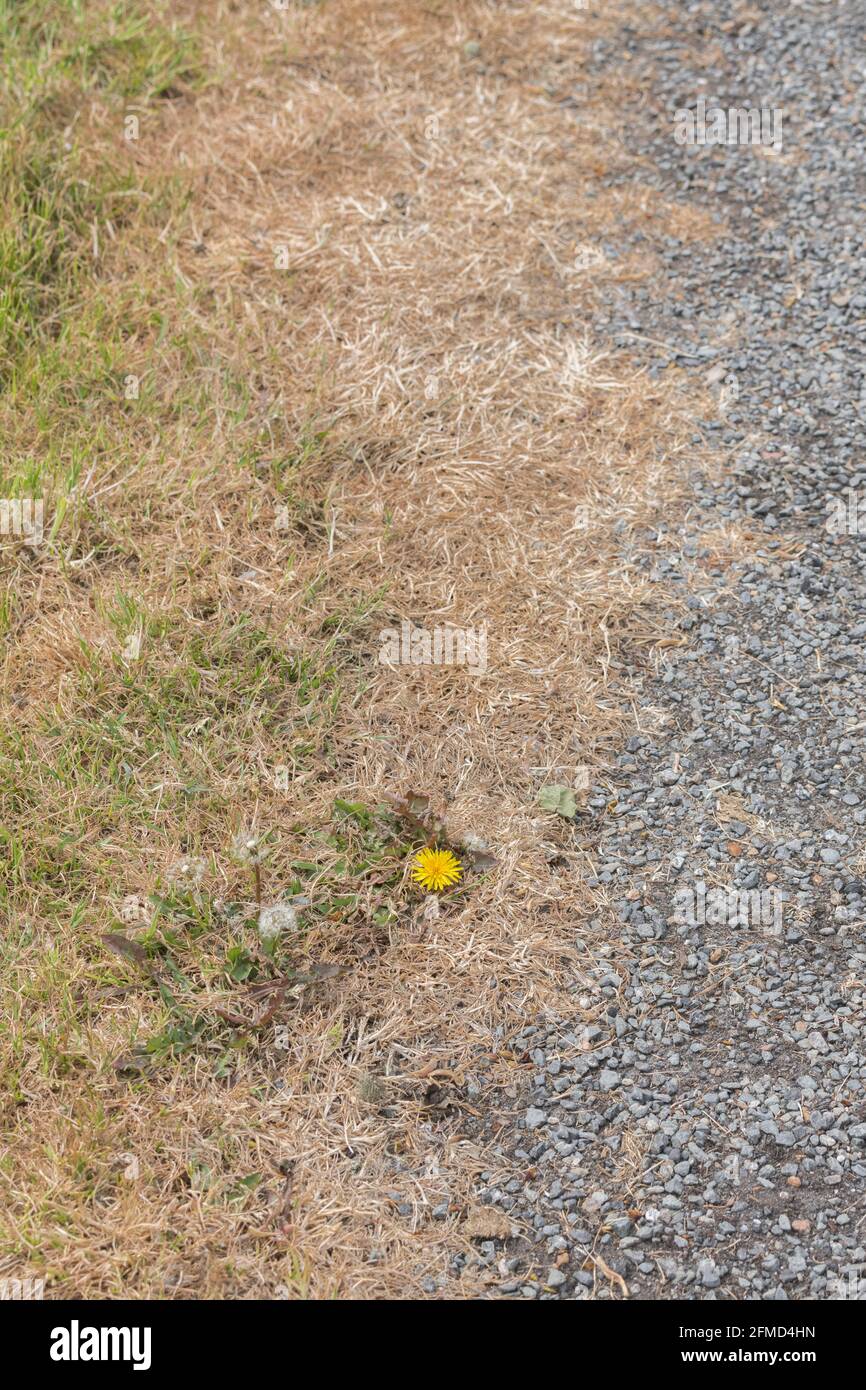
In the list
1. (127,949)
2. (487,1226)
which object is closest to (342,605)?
(127,949)

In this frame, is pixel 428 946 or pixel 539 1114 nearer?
pixel 539 1114

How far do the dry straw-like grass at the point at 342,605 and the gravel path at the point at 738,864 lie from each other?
0.13 meters

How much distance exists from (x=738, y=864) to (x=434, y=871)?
0.73m

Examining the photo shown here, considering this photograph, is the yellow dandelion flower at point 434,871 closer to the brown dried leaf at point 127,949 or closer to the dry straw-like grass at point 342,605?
the dry straw-like grass at point 342,605

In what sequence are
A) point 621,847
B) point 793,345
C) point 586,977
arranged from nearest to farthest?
point 586,977, point 621,847, point 793,345

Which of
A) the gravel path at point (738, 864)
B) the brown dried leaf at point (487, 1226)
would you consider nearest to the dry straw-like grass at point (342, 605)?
the brown dried leaf at point (487, 1226)

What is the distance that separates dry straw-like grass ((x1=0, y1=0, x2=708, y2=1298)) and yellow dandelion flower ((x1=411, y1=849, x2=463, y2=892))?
5cm

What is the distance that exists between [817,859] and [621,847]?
467 mm

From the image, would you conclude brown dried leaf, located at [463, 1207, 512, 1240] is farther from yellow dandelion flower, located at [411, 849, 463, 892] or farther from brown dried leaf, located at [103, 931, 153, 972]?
brown dried leaf, located at [103, 931, 153, 972]

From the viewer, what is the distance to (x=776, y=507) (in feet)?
12.6

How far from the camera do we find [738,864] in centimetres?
311

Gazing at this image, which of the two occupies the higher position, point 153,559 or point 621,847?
point 153,559

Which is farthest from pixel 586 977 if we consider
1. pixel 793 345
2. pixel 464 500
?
pixel 793 345

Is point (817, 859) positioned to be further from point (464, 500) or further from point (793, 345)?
point (793, 345)
